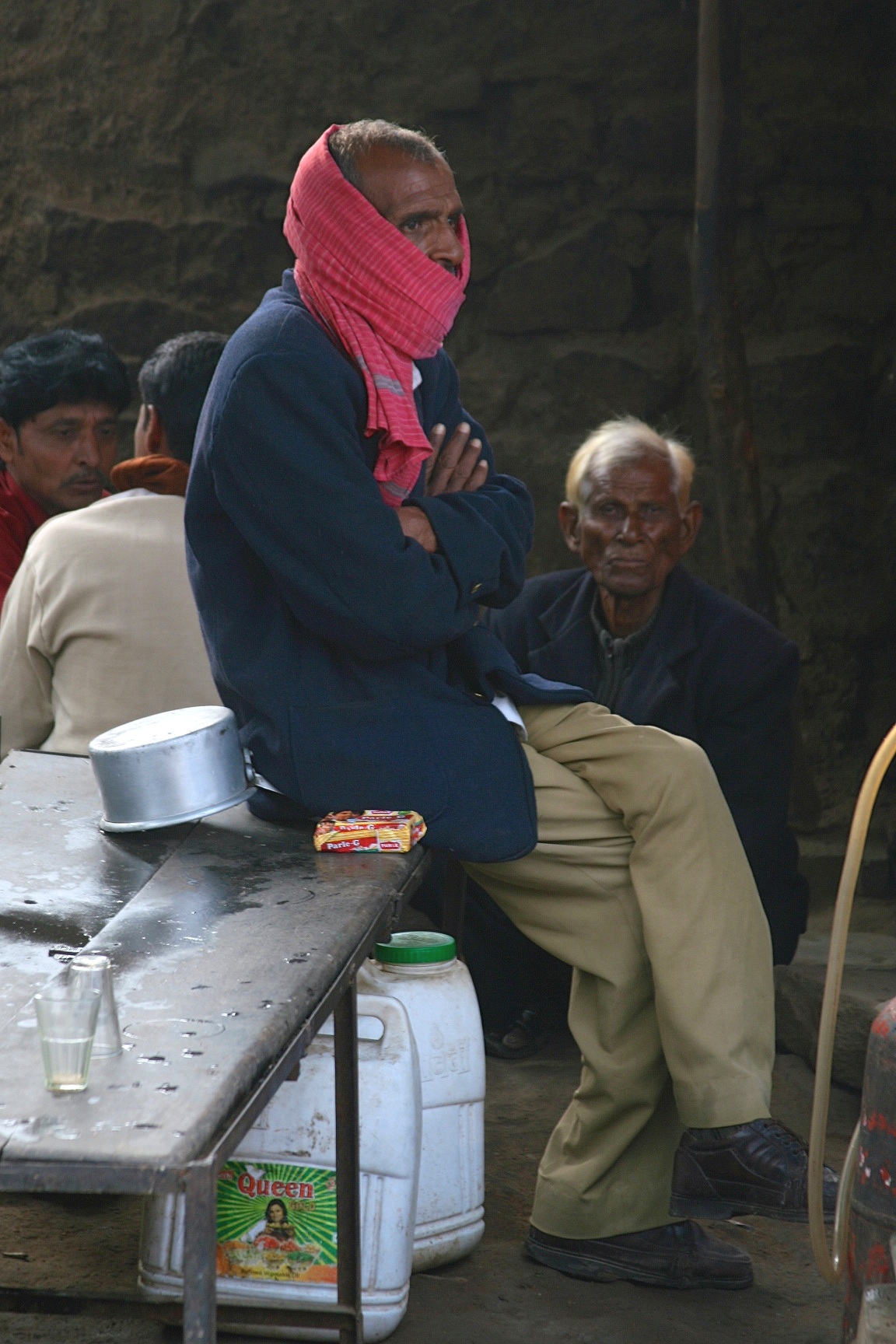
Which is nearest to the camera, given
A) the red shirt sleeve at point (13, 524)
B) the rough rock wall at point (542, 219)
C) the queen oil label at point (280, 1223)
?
the queen oil label at point (280, 1223)

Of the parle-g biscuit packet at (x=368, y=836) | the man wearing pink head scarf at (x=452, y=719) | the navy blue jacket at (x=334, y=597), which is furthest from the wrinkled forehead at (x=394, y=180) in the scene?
the parle-g biscuit packet at (x=368, y=836)

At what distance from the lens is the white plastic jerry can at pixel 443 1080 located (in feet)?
7.41

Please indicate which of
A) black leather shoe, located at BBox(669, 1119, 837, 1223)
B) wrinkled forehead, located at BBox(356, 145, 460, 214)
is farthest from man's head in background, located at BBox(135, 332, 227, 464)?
black leather shoe, located at BBox(669, 1119, 837, 1223)

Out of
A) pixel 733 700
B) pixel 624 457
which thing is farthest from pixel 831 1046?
pixel 624 457

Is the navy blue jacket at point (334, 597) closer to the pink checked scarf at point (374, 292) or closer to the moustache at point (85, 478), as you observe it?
the pink checked scarf at point (374, 292)

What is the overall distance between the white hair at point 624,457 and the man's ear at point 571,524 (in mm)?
19

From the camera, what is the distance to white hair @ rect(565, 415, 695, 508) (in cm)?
346

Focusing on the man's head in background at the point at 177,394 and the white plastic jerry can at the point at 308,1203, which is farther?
the man's head in background at the point at 177,394

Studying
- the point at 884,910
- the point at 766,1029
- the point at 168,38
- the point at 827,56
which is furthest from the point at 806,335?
the point at 766,1029

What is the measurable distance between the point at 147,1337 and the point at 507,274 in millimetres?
3252

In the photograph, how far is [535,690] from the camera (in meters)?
2.34

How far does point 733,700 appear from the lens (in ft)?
11.0

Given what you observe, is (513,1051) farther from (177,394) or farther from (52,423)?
(52,423)

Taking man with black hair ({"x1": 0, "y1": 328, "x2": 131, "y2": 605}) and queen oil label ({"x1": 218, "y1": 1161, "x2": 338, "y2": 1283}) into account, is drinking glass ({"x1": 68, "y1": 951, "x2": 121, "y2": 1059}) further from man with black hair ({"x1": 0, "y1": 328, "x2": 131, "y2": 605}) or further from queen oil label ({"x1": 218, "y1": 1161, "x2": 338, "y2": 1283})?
man with black hair ({"x1": 0, "y1": 328, "x2": 131, "y2": 605})
